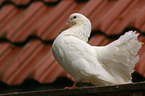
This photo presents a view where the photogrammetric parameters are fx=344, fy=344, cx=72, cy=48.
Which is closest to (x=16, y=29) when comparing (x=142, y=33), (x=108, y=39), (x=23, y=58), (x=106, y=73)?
(x=23, y=58)

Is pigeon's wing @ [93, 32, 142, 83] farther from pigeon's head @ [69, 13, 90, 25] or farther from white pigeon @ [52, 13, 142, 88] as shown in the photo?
pigeon's head @ [69, 13, 90, 25]

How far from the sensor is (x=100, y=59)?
2.86m

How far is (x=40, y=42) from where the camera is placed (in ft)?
14.1

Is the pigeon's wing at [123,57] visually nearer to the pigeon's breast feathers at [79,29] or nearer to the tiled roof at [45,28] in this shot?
the pigeon's breast feathers at [79,29]

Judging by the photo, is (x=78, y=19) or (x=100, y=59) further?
(x=78, y=19)

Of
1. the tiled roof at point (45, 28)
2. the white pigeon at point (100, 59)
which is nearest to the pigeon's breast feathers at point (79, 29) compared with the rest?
the white pigeon at point (100, 59)

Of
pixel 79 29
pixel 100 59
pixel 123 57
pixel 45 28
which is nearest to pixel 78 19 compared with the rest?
pixel 79 29

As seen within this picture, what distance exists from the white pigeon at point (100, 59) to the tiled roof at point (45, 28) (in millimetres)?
580

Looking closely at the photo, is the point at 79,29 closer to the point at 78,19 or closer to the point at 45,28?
the point at 78,19

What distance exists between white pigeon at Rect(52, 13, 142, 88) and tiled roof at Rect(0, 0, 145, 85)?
22.8 inches

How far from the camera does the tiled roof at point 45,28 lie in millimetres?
3840

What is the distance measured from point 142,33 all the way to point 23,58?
4.77 ft

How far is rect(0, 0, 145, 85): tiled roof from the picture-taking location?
12.6 feet

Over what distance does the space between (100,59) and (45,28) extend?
65.3 inches
